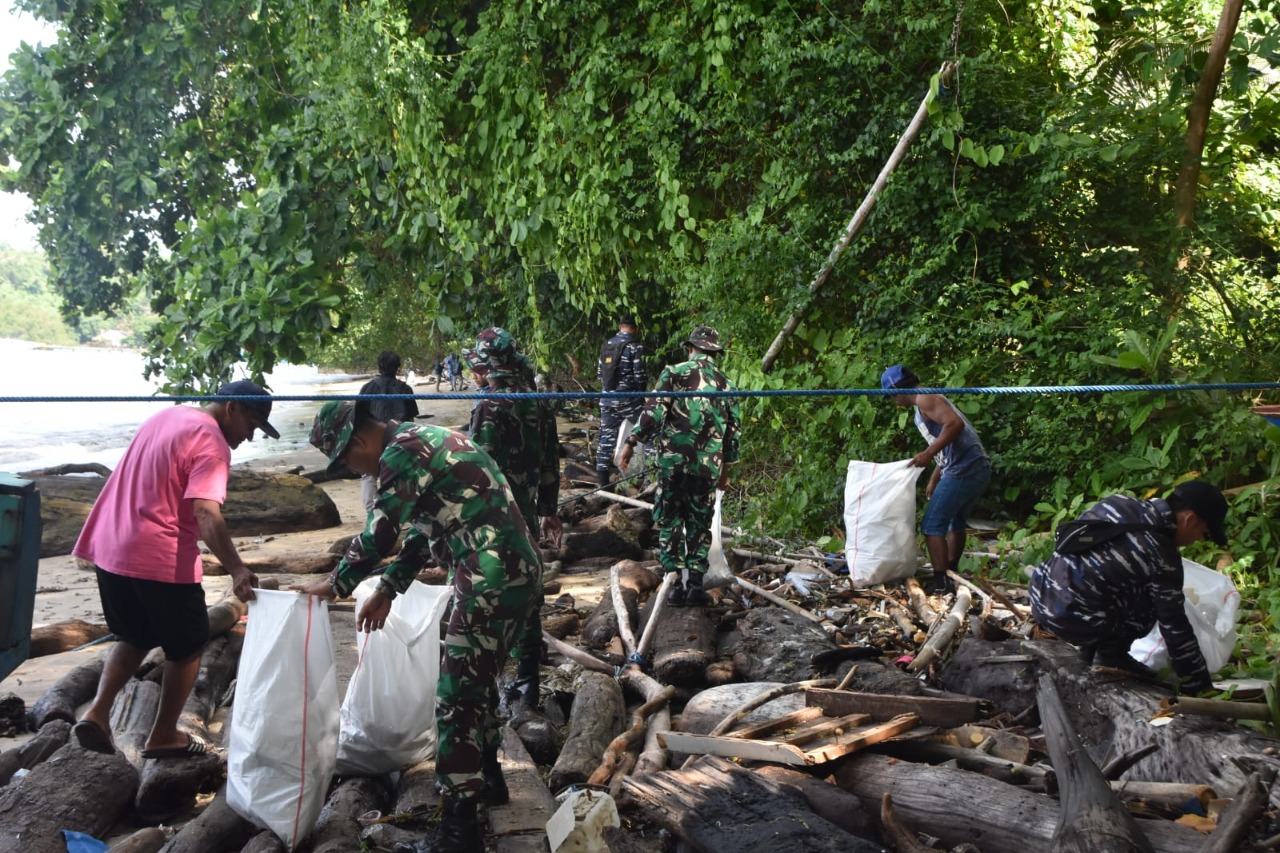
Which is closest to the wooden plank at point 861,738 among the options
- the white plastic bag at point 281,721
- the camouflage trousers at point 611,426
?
the white plastic bag at point 281,721

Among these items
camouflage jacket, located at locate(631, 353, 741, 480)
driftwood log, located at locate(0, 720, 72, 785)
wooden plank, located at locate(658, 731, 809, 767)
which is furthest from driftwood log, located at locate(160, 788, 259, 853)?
camouflage jacket, located at locate(631, 353, 741, 480)

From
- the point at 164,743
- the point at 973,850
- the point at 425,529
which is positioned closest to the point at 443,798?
the point at 425,529

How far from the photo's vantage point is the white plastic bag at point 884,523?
6.98m

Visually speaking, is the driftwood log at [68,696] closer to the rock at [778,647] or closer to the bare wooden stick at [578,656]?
the bare wooden stick at [578,656]

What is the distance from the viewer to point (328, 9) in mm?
12047

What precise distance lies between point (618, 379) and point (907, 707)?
806 centimetres

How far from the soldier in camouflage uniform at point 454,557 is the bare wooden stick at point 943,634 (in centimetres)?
259

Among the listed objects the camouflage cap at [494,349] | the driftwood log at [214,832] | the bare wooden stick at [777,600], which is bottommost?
the driftwood log at [214,832]

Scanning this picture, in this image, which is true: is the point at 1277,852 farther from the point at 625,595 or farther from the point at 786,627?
the point at 625,595

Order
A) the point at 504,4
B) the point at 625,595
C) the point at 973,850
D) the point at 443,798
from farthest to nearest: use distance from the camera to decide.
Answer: the point at 504,4 → the point at 625,595 → the point at 443,798 → the point at 973,850

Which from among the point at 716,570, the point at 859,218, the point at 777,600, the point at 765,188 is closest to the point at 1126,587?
the point at 777,600

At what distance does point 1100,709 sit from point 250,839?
355 centimetres

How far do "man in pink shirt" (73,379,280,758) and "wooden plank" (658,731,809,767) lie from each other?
1.90 metres

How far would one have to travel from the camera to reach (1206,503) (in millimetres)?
4297
